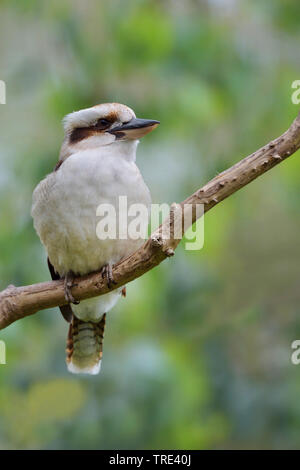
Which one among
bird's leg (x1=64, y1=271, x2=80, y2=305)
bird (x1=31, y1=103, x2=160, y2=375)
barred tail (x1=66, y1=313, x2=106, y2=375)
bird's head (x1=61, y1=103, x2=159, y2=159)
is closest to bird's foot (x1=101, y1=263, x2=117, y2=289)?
bird (x1=31, y1=103, x2=160, y2=375)

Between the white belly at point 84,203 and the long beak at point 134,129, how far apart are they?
0.36ft

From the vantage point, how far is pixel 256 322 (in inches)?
234

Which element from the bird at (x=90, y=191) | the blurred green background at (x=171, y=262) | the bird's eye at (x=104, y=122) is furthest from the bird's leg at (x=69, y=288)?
the blurred green background at (x=171, y=262)

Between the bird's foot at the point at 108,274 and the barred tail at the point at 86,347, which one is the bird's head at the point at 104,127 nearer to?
the bird's foot at the point at 108,274

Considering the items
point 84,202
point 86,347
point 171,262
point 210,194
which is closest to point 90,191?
point 84,202

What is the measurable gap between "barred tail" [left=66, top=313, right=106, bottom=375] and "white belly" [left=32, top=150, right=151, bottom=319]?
0.65 m

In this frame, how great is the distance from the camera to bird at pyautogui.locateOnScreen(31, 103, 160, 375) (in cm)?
410

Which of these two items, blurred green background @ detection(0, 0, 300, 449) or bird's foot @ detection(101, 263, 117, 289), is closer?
bird's foot @ detection(101, 263, 117, 289)

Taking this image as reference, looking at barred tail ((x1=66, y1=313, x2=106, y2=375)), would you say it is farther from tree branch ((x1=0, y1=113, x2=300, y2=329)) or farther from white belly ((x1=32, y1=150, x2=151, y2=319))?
tree branch ((x1=0, y1=113, x2=300, y2=329))

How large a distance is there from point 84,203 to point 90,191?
0.06m

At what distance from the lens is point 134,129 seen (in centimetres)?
419

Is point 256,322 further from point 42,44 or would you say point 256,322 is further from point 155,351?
point 42,44

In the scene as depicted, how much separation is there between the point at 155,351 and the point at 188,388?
332 millimetres

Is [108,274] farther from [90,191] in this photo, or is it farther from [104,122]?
[104,122]
